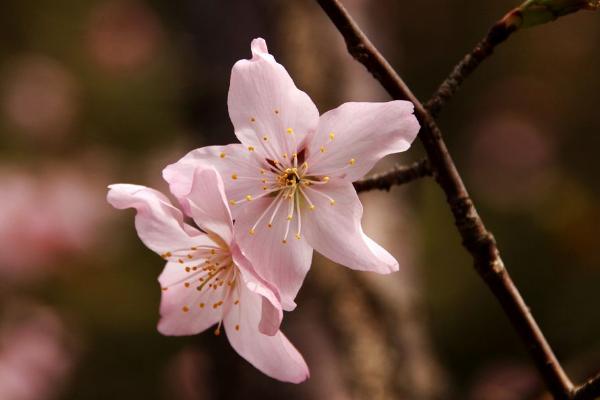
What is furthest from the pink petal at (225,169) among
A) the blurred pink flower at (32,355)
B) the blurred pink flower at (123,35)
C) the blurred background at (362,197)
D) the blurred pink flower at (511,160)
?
the blurred pink flower at (123,35)

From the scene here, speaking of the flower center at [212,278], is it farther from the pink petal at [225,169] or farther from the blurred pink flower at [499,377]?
the blurred pink flower at [499,377]

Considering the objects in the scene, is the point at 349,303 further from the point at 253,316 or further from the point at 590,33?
the point at 590,33

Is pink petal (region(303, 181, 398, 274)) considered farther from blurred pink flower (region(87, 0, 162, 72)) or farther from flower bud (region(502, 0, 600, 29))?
blurred pink flower (region(87, 0, 162, 72))

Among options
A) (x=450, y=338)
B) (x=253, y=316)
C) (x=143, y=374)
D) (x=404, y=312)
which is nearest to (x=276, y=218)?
(x=253, y=316)

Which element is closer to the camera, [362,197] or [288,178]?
[288,178]

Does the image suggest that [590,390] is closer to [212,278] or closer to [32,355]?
[212,278]

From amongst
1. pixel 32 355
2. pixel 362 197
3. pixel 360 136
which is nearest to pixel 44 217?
pixel 32 355

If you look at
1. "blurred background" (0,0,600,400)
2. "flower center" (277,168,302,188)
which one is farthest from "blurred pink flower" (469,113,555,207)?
"flower center" (277,168,302,188)
